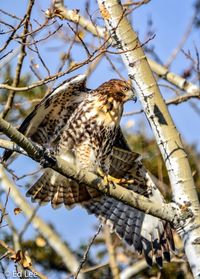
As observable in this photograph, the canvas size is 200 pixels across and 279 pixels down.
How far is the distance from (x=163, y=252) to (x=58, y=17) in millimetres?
2826

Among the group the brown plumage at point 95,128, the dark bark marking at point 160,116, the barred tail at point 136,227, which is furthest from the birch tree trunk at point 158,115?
the barred tail at point 136,227

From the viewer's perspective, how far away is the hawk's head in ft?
20.2

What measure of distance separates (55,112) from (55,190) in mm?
889

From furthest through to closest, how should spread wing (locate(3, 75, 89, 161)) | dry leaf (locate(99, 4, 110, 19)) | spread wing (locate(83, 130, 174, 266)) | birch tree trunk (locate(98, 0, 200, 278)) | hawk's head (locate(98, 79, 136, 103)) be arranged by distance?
spread wing (locate(83, 130, 174, 266))
hawk's head (locate(98, 79, 136, 103))
spread wing (locate(3, 75, 89, 161))
birch tree trunk (locate(98, 0, 200, 278))
dry leaf (locate(99, 4, 110, 19))

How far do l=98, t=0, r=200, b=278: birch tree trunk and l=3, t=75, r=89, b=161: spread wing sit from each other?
0.82 m

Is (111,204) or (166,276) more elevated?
(111,204)

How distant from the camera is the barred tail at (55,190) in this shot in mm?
6461

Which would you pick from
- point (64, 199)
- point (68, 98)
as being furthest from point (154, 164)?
point (68, 98)

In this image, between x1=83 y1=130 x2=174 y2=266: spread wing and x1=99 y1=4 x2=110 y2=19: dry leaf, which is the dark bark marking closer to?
x1=99 y1=4 x2=110 y2=19: dry leaf

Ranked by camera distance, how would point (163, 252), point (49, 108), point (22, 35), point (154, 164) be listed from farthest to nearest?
point (154, 164) → point (163, 252) → point (49, 108) → point (22, 35)

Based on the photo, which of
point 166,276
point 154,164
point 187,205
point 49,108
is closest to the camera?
point 187,205

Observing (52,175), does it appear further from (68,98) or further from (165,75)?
(165,75)

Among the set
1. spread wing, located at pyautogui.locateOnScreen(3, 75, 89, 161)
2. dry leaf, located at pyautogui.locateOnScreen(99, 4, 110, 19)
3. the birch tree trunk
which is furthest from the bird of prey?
dry leaf, located at pyautogui.locateOnScreen(99, 4, 110, 19)

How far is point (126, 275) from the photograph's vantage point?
6629mm
